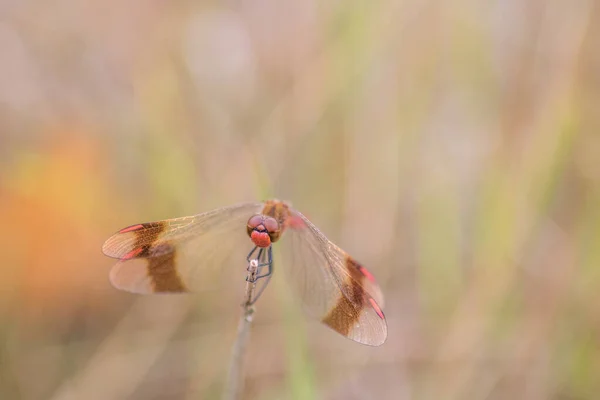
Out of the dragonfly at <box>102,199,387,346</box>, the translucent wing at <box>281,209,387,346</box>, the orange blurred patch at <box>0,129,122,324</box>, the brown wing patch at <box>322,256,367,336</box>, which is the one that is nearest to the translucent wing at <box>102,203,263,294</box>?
the dragonfly at <box>102,199,387,346</box>

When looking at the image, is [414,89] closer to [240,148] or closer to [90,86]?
[240,148]

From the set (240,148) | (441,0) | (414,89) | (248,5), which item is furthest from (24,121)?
(441,0)

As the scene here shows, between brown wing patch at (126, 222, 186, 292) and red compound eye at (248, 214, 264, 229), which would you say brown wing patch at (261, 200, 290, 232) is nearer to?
red compound eye at (248, 214, 264, 229)

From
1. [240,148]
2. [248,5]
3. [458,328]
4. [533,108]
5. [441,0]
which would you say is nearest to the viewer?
[458,328]

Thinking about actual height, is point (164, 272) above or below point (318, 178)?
above

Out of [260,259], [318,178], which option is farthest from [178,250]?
[318,178]

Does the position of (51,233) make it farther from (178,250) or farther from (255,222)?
(255,222)

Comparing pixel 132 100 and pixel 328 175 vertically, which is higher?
→ pixel 132 100
